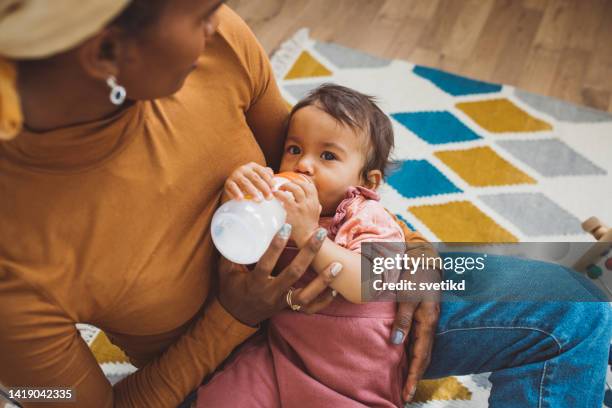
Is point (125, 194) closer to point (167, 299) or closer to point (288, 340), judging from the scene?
point (167, 299)

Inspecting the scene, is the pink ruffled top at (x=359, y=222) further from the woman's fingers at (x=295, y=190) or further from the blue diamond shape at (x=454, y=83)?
the blue diamond shape at (x=454, y=83)

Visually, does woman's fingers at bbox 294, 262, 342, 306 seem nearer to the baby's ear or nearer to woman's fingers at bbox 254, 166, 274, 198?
woman's fingers at bbox 254, 166, 274, 198

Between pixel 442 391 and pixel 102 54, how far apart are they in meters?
1.13

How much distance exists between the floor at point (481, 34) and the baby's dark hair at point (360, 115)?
1.12 metres

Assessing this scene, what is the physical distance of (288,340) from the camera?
1.02m

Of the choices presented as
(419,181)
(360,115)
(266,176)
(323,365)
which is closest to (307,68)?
(419,181)

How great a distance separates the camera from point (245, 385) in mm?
983

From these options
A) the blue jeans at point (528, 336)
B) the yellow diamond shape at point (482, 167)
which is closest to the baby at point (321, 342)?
the blue jeans at point (528, 336)

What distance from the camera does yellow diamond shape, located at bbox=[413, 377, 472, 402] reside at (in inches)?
53.9

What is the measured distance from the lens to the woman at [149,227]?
2.06ft

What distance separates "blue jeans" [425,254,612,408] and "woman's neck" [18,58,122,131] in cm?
72

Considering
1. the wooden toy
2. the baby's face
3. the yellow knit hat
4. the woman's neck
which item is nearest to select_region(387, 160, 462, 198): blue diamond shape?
the wooden toy

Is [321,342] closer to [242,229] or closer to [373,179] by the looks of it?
[242,229]

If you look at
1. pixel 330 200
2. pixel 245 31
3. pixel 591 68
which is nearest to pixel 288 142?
pixel 330 200
